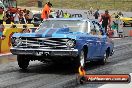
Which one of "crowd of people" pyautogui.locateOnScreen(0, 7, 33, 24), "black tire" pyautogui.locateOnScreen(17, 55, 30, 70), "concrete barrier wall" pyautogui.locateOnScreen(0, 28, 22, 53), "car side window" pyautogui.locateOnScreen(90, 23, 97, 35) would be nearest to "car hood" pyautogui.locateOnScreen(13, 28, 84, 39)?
"black tire" pyautogui.locateOnScreen(17, 55, 30, 70)

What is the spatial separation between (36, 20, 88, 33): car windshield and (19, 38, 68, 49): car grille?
0.84 m

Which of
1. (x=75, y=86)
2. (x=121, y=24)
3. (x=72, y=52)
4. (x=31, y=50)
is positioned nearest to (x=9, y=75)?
(x=31, y=50)

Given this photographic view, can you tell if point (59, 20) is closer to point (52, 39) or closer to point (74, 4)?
point (52, 39)

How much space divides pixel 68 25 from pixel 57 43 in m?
1.39

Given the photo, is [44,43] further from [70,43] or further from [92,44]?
[92,44]

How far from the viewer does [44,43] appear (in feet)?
40.6

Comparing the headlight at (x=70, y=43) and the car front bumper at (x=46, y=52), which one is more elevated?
the headlight at (x=70, y=43)

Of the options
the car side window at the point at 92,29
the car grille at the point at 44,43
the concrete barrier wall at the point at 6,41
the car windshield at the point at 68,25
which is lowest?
the concrete barrier wall at the point at 6,41

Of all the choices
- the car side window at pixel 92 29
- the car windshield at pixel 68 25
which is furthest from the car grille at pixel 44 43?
the car side window at pixel 92 29

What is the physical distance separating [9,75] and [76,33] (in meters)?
2.35

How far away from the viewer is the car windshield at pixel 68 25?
1341 centimetres

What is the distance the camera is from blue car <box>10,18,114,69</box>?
1219cm

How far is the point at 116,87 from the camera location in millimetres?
9203

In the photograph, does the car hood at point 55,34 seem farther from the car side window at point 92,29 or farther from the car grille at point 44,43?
the car side window at point 92,29
